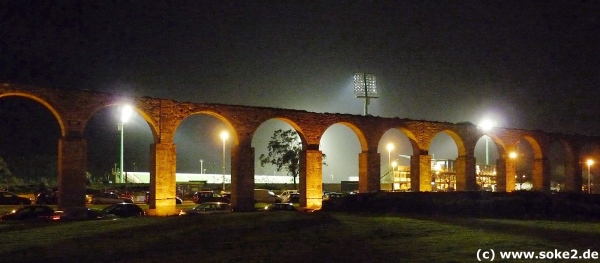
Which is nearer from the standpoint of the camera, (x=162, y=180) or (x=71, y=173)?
(x=71, y=173)

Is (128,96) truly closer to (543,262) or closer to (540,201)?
(540,201)

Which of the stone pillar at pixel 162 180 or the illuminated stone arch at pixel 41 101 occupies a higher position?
the illuminated stone arch at pixel 41 101

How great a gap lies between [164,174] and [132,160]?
5651cm

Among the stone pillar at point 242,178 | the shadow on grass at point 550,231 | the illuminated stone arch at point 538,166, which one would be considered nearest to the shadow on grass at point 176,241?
the shadow on grass at point 550,231

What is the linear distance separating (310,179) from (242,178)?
14.3ft

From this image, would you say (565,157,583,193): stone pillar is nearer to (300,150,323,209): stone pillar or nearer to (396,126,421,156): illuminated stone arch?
(396,126,421,156): illuminated stone arch

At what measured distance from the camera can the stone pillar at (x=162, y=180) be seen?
30.5 meters

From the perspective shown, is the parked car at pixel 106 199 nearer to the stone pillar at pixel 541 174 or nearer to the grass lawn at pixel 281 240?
the grass lawn at pixel 281 240

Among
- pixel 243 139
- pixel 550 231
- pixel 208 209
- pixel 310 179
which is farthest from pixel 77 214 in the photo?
pixel 550 231

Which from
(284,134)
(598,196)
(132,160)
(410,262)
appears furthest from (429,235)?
(132,160)

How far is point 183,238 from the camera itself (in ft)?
56.3

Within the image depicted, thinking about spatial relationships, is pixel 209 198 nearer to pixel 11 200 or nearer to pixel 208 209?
pixel 208 209

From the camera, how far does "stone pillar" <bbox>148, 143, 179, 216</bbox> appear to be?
100ft

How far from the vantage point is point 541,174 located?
50.1m
